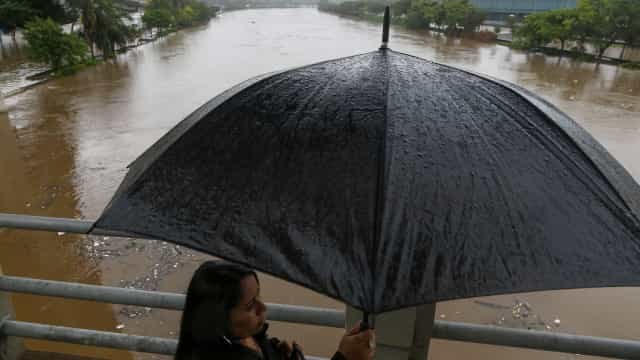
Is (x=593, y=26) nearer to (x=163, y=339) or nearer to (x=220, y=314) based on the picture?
(x=163, y=339)

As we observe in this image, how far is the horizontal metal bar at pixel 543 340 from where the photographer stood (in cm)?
122

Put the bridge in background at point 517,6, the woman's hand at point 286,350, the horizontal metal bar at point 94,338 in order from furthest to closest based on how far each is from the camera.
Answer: the bridge in background at point 517,6 < the horizontal metal bar at point 94,338 < the woman's hand at point 286,350

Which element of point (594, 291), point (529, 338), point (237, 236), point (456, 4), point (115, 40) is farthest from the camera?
point (456, 4)

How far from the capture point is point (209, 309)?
863 millimetres

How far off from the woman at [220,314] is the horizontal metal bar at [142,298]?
1.53 ft

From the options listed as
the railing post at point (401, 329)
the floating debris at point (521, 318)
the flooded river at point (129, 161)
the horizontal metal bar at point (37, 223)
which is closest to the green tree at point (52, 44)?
the flooded river at point (129, 161)

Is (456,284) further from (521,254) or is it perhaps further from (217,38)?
(217,38)

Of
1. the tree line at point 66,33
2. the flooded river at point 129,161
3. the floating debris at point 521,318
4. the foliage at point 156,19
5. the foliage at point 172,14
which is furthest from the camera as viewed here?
the foliage at point 172,14

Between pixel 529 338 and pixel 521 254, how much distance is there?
54 centimetres

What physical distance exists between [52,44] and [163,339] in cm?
1467

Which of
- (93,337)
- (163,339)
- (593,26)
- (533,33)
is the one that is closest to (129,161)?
(93,337)

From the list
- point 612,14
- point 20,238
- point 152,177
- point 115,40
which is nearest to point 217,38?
point 115,40

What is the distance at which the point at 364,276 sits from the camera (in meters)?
0.76

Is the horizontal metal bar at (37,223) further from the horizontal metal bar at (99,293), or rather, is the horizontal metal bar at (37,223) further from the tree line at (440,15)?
the tree line at (440,15)
